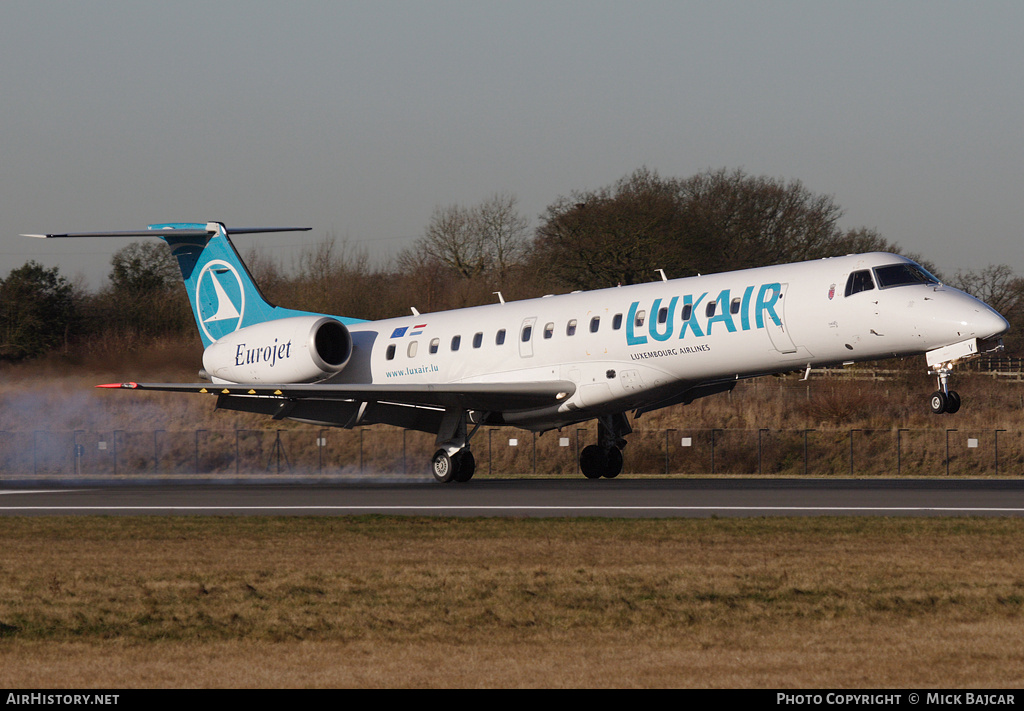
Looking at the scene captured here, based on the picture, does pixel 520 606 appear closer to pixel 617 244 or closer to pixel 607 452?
pixel 607 452

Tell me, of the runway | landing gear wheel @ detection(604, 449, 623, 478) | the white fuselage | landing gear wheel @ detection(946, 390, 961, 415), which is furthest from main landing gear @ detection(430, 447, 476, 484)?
landing gear wheel @ detection(946, 390, 961, 415)

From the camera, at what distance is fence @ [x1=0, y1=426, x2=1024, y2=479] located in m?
42.9

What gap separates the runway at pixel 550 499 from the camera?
66.9 ft

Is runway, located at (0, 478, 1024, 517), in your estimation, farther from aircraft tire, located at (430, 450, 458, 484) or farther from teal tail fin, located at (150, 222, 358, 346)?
teal tail fin, located at (150, 222, 358, 346)

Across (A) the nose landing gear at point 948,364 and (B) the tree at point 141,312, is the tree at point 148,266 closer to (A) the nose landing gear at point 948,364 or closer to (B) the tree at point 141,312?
(B) the tree at point 141,312

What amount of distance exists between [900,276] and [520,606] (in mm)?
14965

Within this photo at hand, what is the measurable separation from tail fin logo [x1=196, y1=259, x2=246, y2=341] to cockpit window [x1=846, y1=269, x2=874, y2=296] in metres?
17.4

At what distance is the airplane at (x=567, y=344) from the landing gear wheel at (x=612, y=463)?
0.12 feet

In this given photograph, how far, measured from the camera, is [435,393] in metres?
27.6

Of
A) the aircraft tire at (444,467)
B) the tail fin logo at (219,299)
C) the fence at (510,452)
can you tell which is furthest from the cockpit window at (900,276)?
the fence at (510,452)

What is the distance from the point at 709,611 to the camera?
10852 mm

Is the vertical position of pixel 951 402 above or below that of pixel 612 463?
above

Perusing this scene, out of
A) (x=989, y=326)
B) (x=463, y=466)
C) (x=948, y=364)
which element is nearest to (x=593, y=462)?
(x=463, y=466)
